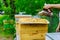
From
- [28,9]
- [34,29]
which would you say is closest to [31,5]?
[28,9]

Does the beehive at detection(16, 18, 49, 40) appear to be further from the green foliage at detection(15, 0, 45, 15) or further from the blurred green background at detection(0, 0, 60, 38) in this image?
the green foliage at detection(15, 0, 45, 15)

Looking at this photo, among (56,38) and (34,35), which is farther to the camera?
(34,35)

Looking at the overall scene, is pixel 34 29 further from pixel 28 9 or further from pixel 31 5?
pixel 28 9

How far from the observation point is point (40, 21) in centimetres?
422

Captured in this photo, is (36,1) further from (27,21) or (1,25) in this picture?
(1,25)

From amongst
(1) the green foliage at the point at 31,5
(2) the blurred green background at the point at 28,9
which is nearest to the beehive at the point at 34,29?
(2) the blurred green background at the point at 28,9

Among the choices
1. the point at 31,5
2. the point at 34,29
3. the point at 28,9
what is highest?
the point at 31,5

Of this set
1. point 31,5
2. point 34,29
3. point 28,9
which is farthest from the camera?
point 28,9

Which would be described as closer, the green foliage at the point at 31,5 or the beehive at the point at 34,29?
the beehive at the point at 34,29

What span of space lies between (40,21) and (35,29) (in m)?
0.21

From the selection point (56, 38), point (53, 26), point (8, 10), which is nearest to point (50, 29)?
point (53, 26)

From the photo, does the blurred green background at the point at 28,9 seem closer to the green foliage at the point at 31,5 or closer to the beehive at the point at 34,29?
the green foliage at the point at 31,5

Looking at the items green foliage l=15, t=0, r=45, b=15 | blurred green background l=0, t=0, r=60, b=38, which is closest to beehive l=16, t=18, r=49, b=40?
blurred green background l=0, t=0, r=60, b=38

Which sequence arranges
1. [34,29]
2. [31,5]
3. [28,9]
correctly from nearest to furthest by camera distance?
[34,29] → [31,5] → [28,9]
